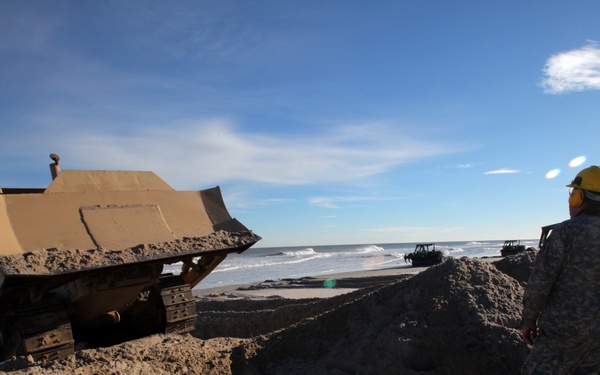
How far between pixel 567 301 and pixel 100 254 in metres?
4.19

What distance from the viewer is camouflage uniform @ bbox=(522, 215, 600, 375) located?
2938 millimetres

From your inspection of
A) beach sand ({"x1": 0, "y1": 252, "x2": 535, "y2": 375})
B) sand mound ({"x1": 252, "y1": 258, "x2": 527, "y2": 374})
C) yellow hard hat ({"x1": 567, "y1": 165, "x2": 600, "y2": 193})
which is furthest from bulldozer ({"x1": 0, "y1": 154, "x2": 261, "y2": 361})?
yellow hard hat ({"x1": 567, "y1": 165, "x2": 600, "y2": 193})

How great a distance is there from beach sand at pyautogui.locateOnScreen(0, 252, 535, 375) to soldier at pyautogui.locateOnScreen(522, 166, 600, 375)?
49.1 inches

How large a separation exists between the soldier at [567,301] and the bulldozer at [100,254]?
12.2ft

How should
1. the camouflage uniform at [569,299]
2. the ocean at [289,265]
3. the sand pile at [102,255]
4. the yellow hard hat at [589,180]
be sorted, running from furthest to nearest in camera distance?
1. the ocean at [289,265]
2. the sand pile at [102,255]
3. the yellow hard hat at [589,180]
4. the camouflage uniform at [569,299]

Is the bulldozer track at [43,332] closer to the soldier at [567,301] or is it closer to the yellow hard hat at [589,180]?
the soldier at [567,301]

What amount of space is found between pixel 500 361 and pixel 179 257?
3.46m

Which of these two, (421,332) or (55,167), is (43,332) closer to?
(55,167)

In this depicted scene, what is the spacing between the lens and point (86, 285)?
5.29 metres

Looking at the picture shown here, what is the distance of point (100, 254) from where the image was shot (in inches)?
204

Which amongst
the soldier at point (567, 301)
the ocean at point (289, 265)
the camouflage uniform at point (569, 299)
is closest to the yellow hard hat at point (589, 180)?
the soldier at point (567, 301)

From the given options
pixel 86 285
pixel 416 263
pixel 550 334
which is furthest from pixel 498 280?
pixel 416 263

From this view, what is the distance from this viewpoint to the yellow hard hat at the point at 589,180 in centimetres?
307

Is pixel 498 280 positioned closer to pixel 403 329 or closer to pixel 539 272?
pixel 403 329
